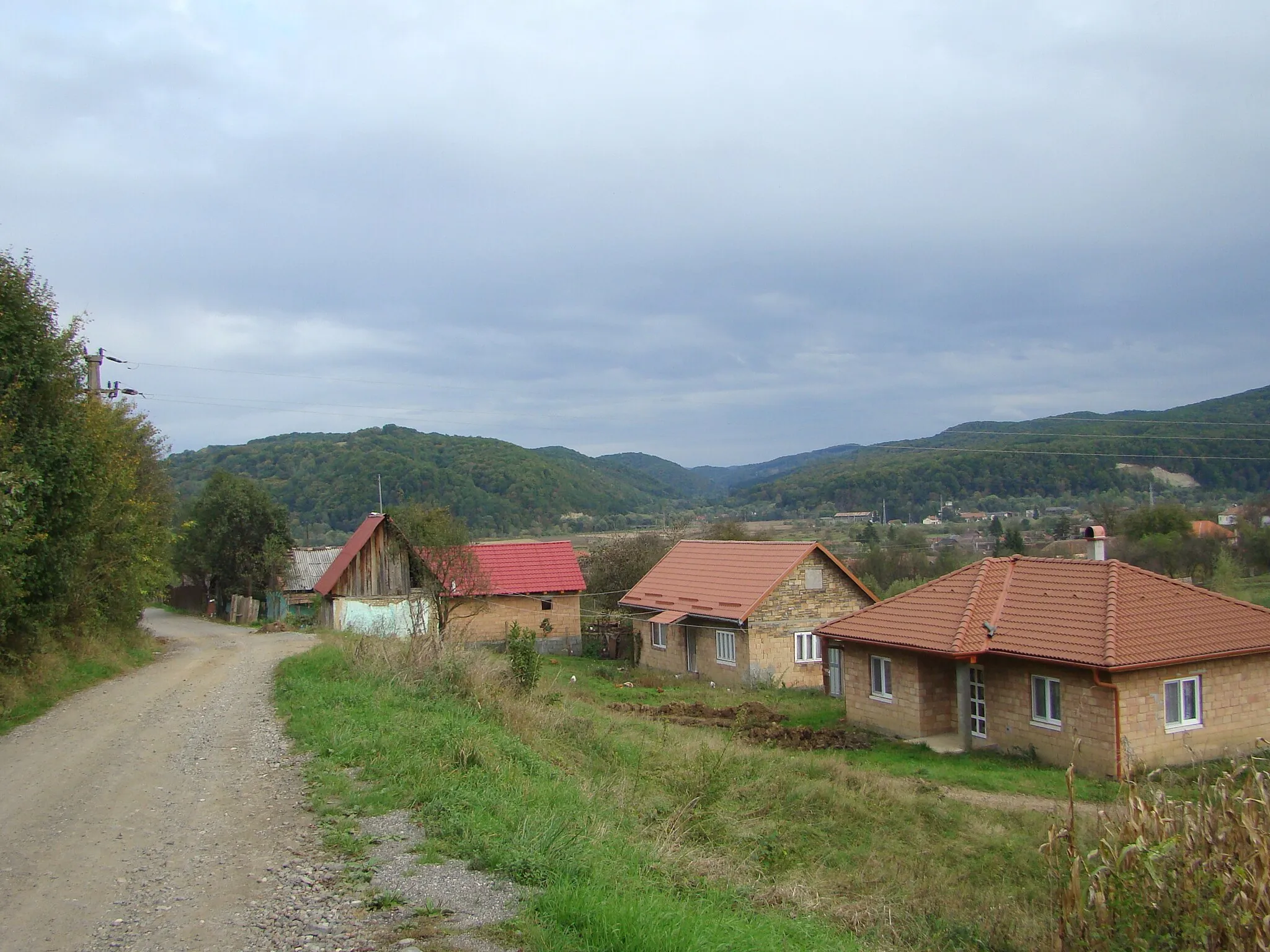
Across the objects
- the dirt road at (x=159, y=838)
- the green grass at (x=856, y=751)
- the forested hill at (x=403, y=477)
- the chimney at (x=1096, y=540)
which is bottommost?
the green grass at (x=856, y=751)

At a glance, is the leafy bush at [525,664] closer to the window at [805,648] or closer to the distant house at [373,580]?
the distant house at [373,580]

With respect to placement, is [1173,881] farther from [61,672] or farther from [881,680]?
[61,672]

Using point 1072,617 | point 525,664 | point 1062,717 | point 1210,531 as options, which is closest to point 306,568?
point 525,664

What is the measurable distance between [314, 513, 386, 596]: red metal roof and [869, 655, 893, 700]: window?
19.3m

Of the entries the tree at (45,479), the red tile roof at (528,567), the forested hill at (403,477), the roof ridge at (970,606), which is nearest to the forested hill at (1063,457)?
the forested hill at (403,477)

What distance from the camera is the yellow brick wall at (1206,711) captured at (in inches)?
713

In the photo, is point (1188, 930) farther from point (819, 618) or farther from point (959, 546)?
point (959, 546)

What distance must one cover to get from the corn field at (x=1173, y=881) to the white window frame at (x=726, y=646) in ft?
84.4

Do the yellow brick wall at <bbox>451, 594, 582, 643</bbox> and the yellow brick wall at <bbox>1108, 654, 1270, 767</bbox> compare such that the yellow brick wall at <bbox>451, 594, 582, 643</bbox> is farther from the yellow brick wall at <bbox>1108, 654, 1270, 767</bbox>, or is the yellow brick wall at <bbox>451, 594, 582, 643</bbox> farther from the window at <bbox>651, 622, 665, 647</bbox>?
the yellow brick wall at <bbox>1108, 654, 1270, 767</bbox>

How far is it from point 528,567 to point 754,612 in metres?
14.2

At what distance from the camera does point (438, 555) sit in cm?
3553

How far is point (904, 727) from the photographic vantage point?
2209 cm

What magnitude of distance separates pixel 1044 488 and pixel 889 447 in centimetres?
2875

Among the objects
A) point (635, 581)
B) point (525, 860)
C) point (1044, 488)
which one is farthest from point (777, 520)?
point (525, 860)
